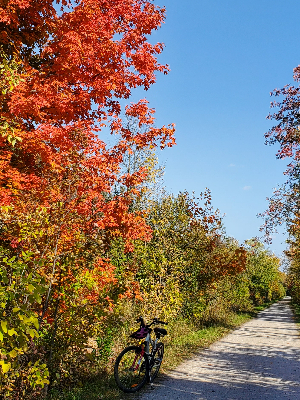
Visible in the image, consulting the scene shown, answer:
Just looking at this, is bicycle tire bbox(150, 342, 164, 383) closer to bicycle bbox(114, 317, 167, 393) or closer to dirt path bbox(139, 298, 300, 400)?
bicycle bbox(114, 317, 167, 393)

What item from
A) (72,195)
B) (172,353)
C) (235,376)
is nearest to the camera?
(72,195)

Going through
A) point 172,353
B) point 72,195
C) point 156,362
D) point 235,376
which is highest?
point 72,195

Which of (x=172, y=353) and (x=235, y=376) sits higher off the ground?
(x=172, y=353)

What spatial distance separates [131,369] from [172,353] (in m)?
3.72

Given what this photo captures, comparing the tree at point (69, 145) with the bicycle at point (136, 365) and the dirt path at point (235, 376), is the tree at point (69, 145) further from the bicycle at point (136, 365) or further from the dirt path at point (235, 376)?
the dirt path at point (235, 376)

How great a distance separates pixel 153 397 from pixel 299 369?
16.5 ft

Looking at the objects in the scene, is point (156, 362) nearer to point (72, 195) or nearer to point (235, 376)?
point (235, 376)

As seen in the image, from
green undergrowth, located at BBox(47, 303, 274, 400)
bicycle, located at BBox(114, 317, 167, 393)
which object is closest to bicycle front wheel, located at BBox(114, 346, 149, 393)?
bicycle, located at BBox(114, 317, 167, 393)

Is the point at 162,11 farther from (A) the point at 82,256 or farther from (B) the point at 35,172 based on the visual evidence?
(A) the point at 82,256

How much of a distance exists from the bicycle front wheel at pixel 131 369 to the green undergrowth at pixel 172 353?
0.64 ft

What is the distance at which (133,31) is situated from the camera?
9.30 m

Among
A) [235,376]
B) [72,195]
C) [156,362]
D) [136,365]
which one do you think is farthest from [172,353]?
[72,195]

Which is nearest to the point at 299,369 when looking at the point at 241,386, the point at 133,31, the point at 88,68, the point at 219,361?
the point at 219,361

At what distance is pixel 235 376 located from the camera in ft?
27.1
